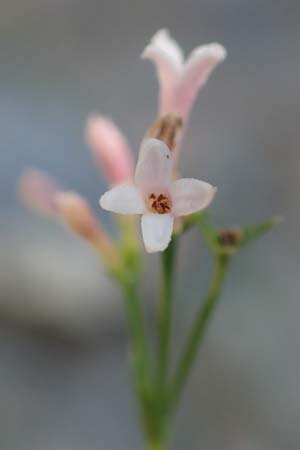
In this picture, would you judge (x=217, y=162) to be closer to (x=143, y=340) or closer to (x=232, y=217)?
(x=232, y=217)

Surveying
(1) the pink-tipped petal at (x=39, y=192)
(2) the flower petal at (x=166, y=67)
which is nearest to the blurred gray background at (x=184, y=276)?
(1) the pink-tipped petal at (x=39, y=192)

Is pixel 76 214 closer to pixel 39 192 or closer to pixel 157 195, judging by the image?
pixel 39 192

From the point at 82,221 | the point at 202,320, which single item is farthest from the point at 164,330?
the point at 82,221

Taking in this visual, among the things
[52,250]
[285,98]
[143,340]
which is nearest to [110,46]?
[285,98]

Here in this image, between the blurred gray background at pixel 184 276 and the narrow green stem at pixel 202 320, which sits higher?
the narrow green stem at pixel 202 320

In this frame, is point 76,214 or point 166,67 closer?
point 166,67

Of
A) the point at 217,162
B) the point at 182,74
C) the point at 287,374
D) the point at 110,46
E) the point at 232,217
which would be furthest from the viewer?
the point at 110,46

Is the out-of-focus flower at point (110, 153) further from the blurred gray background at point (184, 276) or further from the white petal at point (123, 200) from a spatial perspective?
the blurred gray background at point (184, 276)
